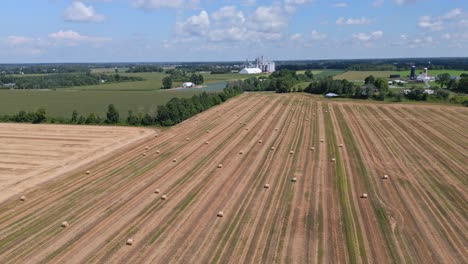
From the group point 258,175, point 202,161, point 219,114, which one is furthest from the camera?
point 219,114

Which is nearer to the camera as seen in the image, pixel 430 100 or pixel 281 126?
pixel 281 126

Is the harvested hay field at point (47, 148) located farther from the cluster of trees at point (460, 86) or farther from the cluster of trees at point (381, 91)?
the cluster of trees at point (460, 86)

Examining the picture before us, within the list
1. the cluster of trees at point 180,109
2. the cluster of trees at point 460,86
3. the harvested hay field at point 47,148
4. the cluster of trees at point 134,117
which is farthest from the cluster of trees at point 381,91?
the harvested hay field at point 47,148

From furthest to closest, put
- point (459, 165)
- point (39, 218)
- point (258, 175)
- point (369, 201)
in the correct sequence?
point (459, 165) < point (258, 175) < point (369, 201) < point (39, 218)

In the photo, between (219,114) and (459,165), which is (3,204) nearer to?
(459,165)

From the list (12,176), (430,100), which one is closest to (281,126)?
(12,176)

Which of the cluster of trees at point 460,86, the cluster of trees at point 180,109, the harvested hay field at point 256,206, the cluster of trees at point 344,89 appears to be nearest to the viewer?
the harvested hay field at point 256,206

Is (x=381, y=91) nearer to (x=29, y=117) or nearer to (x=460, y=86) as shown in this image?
(x=460, y=86)

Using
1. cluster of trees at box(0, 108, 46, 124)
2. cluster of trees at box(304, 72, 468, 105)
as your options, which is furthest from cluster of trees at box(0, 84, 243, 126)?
cluster of trees at box(304, 72, 468, 105)

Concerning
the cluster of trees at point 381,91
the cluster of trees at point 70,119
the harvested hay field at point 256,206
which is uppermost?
Answer: the cluster of trees at point 381,91
